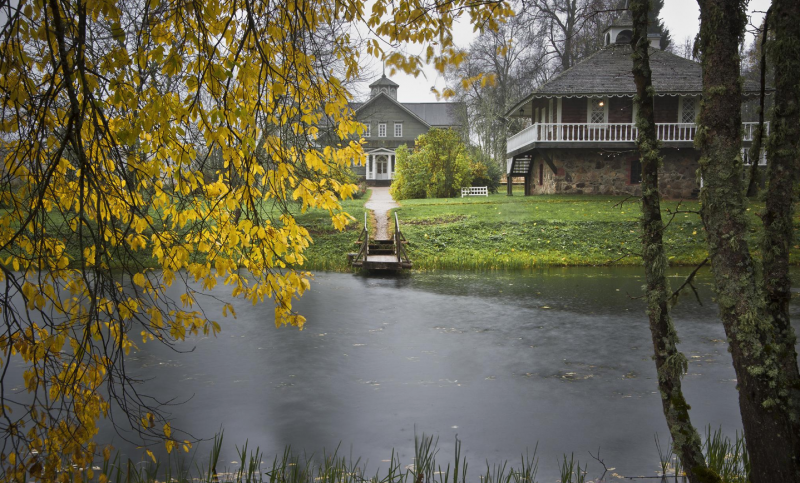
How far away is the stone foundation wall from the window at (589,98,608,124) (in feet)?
4.59

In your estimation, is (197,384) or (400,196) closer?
(197,384)

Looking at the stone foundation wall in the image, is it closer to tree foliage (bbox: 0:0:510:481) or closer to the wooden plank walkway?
the wooden plank walkway

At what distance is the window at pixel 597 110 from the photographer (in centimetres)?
2631

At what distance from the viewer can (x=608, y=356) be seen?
344 inches

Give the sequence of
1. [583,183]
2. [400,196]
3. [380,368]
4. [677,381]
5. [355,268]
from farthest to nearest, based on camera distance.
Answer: [400,196] < [583,183] < [355,268] < [380,368] < [677,381]

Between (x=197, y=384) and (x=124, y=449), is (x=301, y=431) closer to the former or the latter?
(x=124, y=449)

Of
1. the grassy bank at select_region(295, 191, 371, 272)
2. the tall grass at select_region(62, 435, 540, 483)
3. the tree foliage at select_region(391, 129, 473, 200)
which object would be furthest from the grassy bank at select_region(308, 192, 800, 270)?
the tall grass at select_region(62, 435, 540, 483)

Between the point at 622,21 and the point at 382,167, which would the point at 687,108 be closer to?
the point at 622,21

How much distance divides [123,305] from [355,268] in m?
13.2

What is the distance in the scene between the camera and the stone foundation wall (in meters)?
25.6

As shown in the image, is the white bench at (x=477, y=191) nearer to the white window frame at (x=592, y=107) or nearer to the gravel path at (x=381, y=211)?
the gravel path at (x=381, y=211)

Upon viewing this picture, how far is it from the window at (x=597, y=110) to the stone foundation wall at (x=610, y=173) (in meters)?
1.40

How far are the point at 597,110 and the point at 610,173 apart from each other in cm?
279

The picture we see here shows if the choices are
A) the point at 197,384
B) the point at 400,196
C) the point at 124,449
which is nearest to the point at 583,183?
the point at 400,196
